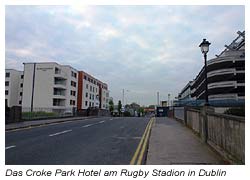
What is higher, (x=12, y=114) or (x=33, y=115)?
(x=12, y=114)

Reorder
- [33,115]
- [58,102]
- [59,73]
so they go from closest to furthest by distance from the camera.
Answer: [33,115] < [59,73] < [58,102]

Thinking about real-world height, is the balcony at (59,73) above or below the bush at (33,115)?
above

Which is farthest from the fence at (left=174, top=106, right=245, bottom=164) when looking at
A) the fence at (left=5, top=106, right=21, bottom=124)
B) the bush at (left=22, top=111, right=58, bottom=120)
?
the bush at (left=22, top=111, right=58, bottom=120)

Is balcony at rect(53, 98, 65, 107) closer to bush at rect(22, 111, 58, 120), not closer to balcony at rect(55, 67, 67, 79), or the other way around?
balcony at rect(55, 67, 67, 79)

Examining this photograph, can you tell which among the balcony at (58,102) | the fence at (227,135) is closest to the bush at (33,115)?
the fence at (227,135)

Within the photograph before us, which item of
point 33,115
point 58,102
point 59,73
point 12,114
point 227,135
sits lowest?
point 227,135

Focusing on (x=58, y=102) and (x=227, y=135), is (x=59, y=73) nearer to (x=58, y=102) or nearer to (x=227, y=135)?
(x=58, y=102)

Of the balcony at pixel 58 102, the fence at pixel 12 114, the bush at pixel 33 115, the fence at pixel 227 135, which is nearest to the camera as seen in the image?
the fence at pixel 227 135

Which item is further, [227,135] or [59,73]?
[59,73]

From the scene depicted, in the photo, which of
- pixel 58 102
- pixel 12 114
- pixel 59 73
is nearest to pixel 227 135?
pixel 12 114

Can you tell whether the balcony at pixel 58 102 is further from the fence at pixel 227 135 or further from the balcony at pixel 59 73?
the fence at pixel 227 135

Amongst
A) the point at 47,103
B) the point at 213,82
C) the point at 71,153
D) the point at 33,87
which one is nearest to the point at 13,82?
the point at 33,87

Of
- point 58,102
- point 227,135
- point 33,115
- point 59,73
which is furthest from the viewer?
point 58,102

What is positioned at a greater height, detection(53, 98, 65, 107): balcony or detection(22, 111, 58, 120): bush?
detection(53, 98, 65, 107): balcony
